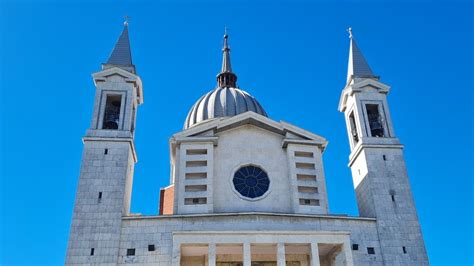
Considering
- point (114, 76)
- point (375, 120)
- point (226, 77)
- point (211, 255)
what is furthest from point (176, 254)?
point (226, 77)

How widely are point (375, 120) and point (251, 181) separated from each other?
33.7 feet

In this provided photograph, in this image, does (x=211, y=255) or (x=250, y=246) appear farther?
(x=250, y=246)

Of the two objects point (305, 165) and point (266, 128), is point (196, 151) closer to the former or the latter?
point (266, 128)

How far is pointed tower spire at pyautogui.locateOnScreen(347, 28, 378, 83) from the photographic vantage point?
116ft

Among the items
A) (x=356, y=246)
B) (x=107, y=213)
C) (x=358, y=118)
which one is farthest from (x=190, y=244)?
(x=358, y=118)

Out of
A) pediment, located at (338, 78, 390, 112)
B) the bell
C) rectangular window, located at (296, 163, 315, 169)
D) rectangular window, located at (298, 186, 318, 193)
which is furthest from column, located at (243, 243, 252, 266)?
→ pediment, located at (338, 78, 390, 112)

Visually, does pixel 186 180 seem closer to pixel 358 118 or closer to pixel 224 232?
pixel 224 232

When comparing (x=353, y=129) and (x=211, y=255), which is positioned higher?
(x=353, y=129)

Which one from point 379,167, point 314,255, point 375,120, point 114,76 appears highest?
point 114,76

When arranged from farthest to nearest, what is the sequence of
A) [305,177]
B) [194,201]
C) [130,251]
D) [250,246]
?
[305,177]
[194,201]
[250,246]
[130,251]

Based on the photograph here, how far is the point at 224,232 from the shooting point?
2638 centimetres

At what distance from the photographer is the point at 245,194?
98.3 feet

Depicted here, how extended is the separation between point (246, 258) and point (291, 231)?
295 centimetres

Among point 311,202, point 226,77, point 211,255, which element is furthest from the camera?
point 226,77
